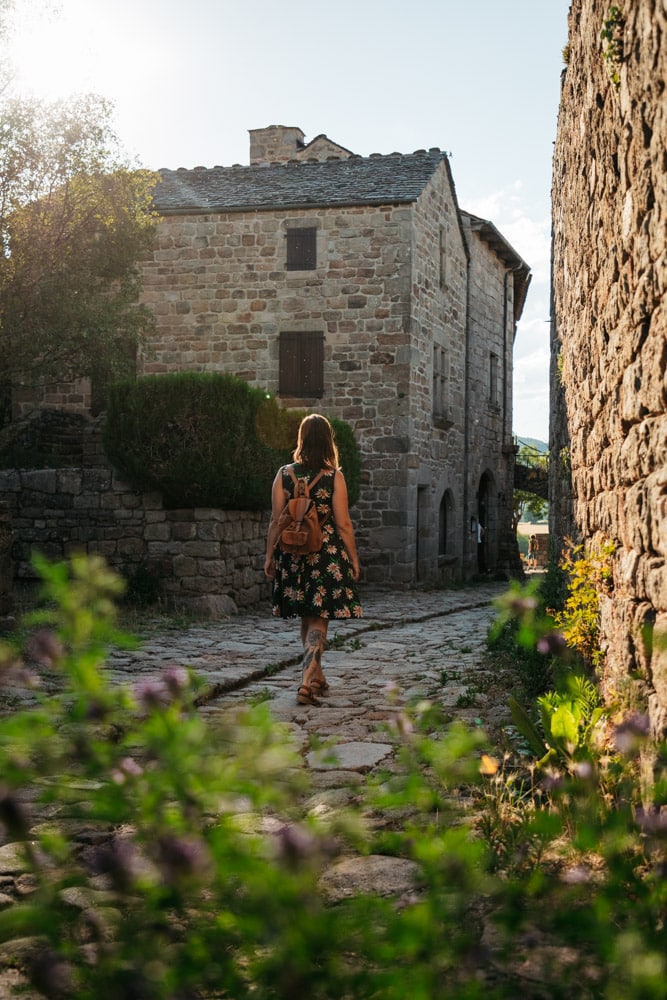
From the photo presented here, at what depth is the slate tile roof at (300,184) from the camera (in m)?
16.7

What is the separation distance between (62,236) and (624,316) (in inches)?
396

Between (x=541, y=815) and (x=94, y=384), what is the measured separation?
16053 millimetres

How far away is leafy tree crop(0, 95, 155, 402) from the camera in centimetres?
1155

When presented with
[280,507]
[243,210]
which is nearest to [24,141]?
[243,210]

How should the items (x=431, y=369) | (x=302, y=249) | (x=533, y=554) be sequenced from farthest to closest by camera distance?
1. (x=533, y=554)
2. (x=431, y=369)
3. (x=302, y=249)

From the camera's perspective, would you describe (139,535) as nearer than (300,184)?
Yes

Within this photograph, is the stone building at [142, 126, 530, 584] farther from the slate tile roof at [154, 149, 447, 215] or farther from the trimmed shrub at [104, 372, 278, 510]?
the trimmed shrub at [104, 372, 278, 510]

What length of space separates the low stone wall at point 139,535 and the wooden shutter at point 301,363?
513cm

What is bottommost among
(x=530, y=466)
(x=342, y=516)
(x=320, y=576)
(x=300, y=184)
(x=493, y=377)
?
(x=320, y=576)

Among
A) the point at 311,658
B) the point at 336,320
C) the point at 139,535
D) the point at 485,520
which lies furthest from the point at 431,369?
the point at 311,658

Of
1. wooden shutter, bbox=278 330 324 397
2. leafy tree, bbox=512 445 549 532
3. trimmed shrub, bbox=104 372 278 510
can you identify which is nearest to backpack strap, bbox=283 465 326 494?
trimmed shrub, bbox=104 372 278 510

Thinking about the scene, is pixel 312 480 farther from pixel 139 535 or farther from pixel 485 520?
pixel 485 520

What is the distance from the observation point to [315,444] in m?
5.88

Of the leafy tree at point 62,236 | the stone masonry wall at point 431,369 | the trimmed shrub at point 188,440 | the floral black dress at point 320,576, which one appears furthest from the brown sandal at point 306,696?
the stone masonry wall at point 431,369
